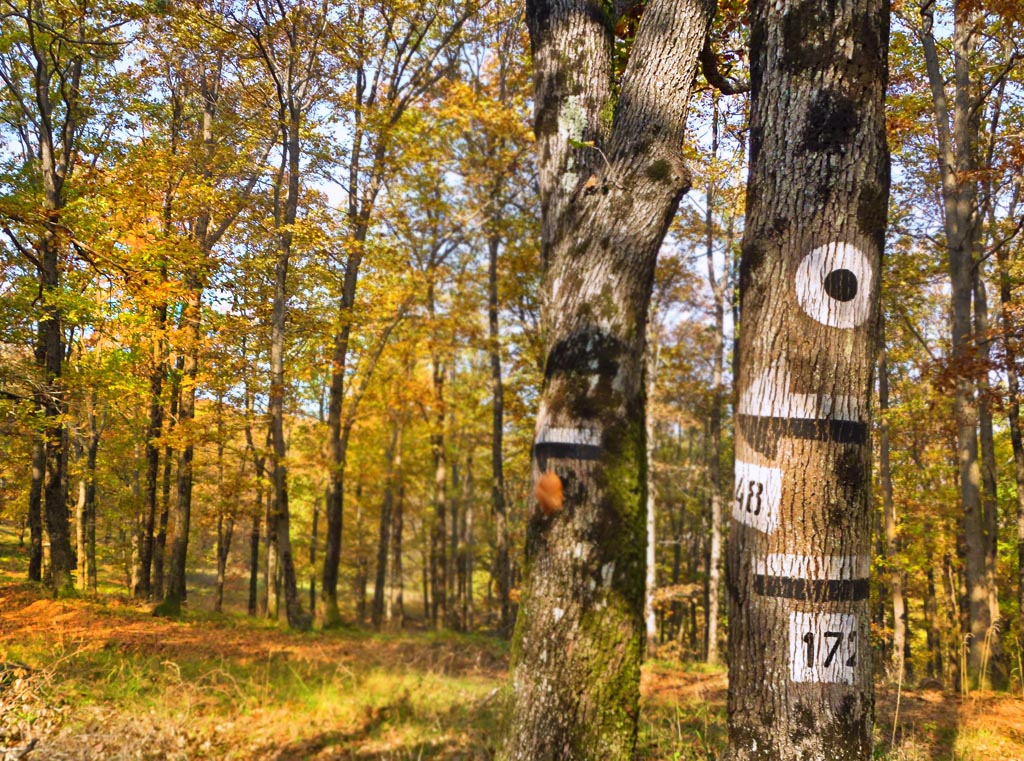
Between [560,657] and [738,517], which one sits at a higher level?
[738,517]

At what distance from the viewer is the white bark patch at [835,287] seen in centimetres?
212

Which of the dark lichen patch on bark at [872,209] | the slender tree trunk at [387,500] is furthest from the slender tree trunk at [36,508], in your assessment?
the dark lichen patch on bark at [872,209]

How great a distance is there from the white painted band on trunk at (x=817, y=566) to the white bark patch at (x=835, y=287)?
32.0 inches

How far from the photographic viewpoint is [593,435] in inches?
117

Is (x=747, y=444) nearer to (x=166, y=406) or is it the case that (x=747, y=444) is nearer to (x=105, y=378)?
(x=105, y=378)

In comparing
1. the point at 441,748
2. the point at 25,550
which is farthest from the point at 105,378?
the point at 25,550

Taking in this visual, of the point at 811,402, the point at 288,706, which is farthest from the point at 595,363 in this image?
the point at 288,706

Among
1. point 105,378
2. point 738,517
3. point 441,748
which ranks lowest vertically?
point 441,748

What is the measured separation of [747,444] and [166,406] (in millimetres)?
13707

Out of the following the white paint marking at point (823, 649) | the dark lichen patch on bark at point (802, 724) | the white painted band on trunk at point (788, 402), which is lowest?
the dark lichen patch on bark at point (802, 724)

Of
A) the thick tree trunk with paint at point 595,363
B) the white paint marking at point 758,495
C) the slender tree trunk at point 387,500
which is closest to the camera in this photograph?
the white paint marking at point 758,495

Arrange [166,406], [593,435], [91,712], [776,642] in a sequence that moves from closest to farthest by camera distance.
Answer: [776,642], [593,435], [91,712], [166,406]

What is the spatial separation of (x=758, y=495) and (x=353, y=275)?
12.1 m

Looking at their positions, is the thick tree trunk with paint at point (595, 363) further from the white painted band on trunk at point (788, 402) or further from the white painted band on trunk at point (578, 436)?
the white painted band on trunk at point (788, 402)
